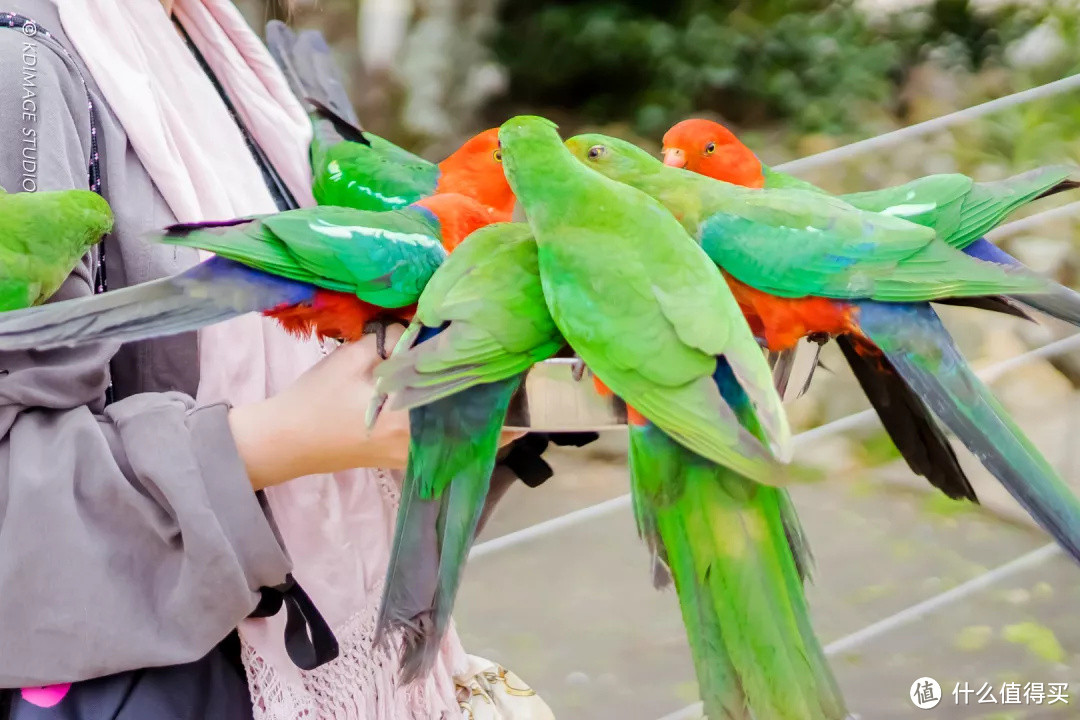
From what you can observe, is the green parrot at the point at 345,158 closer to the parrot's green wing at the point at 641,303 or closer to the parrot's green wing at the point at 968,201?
the parrot's green wing at the point at 641,303

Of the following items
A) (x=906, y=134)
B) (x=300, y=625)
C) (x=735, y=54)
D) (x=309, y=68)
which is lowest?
(x=735, y=54)

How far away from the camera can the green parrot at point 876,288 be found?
617 millimetres

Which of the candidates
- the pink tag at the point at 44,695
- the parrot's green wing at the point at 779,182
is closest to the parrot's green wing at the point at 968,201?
the parrot's green wing at the point at 779,182

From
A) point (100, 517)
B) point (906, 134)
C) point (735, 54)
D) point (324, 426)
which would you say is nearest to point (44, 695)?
point (100, 517)

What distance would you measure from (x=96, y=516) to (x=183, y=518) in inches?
2.2

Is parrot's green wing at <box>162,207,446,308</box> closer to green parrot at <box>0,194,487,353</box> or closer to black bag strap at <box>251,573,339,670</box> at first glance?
green parrot at <box>0,194,487,353</box>

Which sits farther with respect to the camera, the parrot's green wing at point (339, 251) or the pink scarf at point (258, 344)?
the pink scarf at point (258, 344)

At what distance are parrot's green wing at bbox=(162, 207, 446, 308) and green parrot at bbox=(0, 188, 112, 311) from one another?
0.09m

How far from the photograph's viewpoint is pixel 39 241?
656 mm

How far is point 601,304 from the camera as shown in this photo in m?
0.58

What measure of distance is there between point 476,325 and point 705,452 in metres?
0.14

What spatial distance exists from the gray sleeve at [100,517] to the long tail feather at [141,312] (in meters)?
0.11

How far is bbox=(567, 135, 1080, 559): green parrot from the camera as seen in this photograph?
2.02 ft

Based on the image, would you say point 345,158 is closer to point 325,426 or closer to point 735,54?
point 325,426
